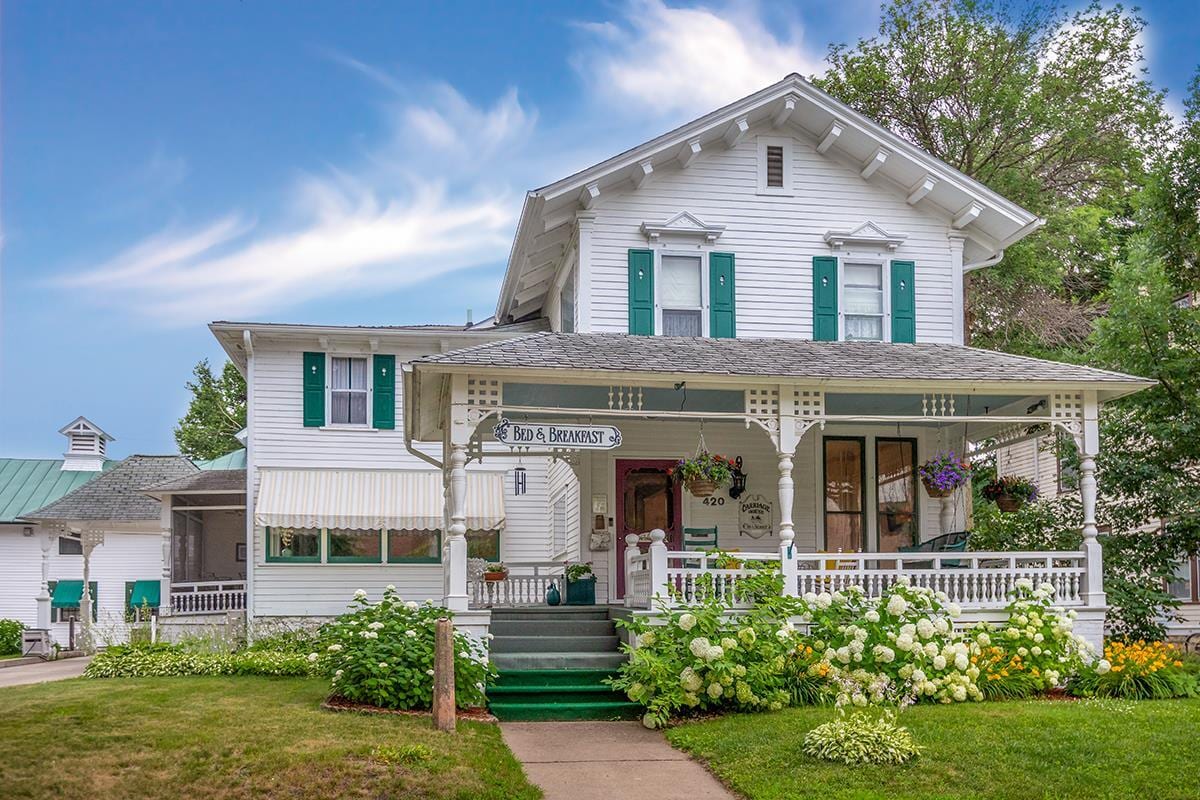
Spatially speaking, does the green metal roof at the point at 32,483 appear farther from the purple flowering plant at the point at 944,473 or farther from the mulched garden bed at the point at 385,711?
the purple flowering plant at the point at 944,473

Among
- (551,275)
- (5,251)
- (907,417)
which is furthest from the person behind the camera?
(551,275)

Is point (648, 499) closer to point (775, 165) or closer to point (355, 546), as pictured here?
point (775, 165)

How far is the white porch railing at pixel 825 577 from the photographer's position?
14641 millimetres

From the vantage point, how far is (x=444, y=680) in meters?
12.0

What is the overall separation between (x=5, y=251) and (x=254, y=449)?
37.8 feet

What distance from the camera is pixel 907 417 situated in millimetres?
15594

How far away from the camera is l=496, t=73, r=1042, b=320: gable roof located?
17891 millimetres

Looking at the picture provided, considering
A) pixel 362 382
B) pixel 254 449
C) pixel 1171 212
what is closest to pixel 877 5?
pixel 1171 212

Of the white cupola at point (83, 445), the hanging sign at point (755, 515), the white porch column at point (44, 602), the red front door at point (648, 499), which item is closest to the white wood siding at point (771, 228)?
the red front door at point (648, 499)

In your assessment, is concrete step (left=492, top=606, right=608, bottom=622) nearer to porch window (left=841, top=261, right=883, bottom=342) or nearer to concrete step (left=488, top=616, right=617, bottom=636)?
concrete step (left=488, top=616, right=617, bottom=636)

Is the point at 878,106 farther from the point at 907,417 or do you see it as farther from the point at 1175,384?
the point at 907,417

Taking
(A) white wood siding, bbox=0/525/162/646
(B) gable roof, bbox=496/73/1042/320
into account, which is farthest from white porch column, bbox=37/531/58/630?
(B) gable roof, bbox=496/73/1042/320

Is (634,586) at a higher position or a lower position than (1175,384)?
lower

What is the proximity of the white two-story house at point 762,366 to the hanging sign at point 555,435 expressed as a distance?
2.04 ft
